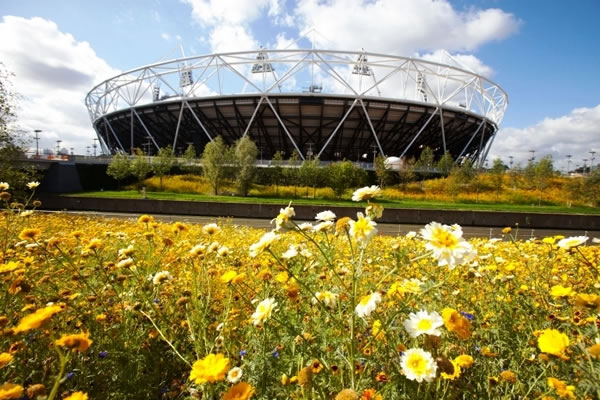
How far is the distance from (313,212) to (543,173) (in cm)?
2652

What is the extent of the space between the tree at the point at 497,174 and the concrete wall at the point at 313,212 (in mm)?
14833

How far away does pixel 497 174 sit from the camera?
32875 mm

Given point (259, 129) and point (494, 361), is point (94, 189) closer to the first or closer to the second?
point (259, 129)

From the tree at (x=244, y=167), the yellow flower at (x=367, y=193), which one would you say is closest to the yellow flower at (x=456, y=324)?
the yellow flower at (x=367, y=193)

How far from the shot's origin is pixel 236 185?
3067cm

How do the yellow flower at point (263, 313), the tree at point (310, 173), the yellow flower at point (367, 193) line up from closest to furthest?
the yellow flower at point (263, 313), the yellow flower at point (367, 193), the tree at point (310, 173)

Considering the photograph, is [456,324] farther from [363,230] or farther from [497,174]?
[497,174]

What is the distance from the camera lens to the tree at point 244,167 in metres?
29.4

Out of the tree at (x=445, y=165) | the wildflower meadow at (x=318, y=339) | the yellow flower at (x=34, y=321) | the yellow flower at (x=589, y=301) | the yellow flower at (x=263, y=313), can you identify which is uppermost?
the tree at (x=445, y=165)

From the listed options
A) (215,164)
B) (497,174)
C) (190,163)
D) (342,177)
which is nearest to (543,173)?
(497,174)

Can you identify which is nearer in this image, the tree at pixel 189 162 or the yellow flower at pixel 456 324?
the yellow flower at pixel 456 324

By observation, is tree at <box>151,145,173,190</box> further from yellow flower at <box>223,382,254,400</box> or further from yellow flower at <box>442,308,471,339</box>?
yellow flower at <box>442,308,471,339</box>

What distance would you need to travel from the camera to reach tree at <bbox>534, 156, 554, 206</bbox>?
31031 millimetres

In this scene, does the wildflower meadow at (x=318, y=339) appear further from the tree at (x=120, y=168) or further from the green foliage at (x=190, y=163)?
the tree at (x=120, y=168)
